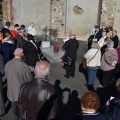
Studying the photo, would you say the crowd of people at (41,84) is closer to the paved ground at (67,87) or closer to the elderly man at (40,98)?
the elderly man at (40,98)

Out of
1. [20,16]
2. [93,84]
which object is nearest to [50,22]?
[20,16]

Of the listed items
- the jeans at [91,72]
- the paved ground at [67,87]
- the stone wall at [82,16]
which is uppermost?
the stone wall at [82,16]

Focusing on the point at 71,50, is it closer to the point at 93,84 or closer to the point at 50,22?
the point at 93,84

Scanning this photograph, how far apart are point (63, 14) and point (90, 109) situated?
1420 centimetres

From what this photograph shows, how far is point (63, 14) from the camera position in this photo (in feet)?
54.1

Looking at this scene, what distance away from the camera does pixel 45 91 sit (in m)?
3.40

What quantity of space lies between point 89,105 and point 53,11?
14213mm

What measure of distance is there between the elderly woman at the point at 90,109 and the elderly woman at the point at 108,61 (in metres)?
3.63

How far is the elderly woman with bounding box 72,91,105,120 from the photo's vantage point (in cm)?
286

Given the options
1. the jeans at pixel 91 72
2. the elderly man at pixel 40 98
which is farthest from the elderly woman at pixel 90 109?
the jeans at pixel 91 72

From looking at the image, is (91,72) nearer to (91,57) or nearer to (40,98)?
(91,57)

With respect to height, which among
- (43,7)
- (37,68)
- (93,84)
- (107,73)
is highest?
(43,7)

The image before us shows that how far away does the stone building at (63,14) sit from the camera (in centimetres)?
1582

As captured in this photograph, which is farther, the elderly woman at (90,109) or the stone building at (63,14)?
the stone building at (63,14)
